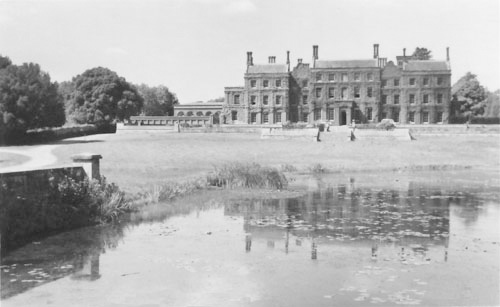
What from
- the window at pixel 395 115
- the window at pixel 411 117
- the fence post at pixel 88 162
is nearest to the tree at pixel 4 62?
the fence post at pixel 88 162

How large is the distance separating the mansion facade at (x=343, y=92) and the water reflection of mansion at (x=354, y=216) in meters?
51.0

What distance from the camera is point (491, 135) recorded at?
51.9 metres

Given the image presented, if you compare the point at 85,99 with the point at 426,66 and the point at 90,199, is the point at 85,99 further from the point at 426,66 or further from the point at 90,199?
the point at 90,199

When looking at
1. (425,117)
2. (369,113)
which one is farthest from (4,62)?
A: (425,117)

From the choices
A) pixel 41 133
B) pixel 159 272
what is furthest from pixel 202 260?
→ pixel 41 133

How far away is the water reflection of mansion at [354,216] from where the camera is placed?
14.0 m

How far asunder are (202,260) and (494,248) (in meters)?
6.79

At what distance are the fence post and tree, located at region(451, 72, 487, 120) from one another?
6435 cm

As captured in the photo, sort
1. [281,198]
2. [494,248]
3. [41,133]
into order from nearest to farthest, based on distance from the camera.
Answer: [494,248]
[281,198]
[41,133]

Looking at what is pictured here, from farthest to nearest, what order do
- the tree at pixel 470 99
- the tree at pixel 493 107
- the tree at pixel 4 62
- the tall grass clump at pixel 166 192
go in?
the tree at pixel 493 107, the tree at pixel 470 99, the tree at pixel 4 62, the tall grass clump at pixel 166 192

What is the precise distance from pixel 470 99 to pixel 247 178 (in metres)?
57.0

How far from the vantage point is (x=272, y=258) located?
11758 millimetres

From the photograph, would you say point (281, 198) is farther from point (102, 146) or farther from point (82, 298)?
point (102, 146)

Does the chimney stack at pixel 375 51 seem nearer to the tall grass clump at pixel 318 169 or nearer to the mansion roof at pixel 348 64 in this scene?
the mansion roof at pixel 348 64
